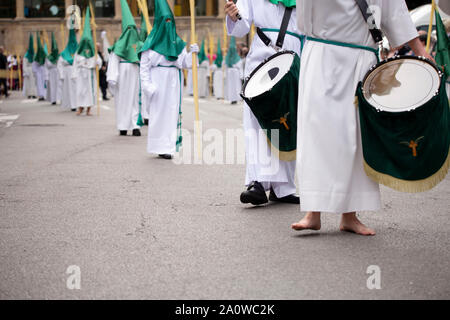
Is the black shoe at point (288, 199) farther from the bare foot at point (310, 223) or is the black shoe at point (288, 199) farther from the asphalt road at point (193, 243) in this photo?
the bare foot at point (310, 223)

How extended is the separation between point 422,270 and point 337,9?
166 cm

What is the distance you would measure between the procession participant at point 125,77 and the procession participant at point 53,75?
12.5 m

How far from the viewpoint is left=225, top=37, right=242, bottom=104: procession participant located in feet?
86.4

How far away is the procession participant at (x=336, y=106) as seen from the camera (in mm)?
4301

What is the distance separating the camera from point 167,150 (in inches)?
367

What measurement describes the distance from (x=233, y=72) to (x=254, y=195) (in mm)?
21856

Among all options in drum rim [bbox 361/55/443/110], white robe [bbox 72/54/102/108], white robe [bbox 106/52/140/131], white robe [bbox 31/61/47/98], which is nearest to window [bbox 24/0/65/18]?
white robe [bbox 31/61/47/98]

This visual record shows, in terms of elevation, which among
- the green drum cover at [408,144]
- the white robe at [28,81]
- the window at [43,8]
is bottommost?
the white robe at [28,81]

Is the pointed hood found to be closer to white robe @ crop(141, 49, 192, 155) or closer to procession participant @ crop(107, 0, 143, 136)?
procession participant @ crop(107, 0, 143, 136)

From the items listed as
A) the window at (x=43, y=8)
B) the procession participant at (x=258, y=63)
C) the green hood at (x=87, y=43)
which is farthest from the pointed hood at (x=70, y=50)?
the window at (x=43, y=8)

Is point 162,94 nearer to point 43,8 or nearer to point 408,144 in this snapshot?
point 408,144

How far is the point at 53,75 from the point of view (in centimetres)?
2527

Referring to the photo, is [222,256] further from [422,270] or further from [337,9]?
[337,9]
